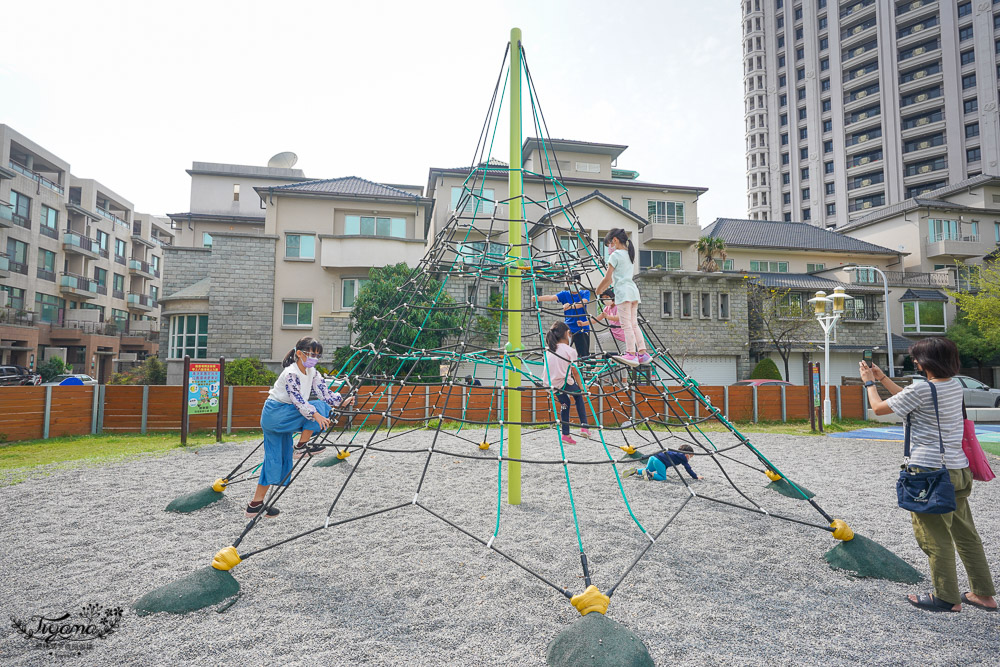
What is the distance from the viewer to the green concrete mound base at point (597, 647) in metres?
2.59

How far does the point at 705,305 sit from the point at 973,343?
15591 millimetres

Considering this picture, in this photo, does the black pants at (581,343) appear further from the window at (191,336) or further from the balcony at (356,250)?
the window at (191,336)

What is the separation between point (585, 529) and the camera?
484 cm

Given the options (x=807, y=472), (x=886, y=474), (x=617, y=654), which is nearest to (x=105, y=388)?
(x=617, y=654)

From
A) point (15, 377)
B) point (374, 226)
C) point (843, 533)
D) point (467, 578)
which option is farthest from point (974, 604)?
point (15, 377)

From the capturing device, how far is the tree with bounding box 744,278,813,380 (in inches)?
995

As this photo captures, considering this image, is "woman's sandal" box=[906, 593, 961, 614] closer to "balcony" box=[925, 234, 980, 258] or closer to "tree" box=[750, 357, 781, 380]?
"tree" box=[750, 357, 781, 380]

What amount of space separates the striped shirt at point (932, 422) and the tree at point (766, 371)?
21561 millimetres

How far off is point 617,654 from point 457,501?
3.47 m

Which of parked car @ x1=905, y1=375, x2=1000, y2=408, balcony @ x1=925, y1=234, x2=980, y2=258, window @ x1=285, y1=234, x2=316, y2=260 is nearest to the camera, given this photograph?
parked car @ x1=905, y1=375, x2=1000, y2=408

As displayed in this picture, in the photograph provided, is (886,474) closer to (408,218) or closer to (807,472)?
(807,472)

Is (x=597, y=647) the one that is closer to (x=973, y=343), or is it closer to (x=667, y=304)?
(x=667, y=304)

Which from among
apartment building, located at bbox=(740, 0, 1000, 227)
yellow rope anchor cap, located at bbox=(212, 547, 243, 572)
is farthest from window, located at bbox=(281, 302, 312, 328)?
apartment building, located at bbox=(740, 0, 1000, 227)

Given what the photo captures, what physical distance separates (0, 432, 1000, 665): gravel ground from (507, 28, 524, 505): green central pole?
681 mm
